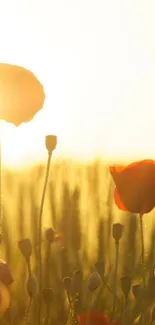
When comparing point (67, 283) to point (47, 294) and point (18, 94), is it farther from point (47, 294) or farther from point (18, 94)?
point (18, 94)

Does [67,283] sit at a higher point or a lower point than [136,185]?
lower

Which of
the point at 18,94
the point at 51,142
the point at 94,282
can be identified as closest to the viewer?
the point at 94,282

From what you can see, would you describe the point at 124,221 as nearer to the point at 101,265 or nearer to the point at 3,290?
the point at 101,265

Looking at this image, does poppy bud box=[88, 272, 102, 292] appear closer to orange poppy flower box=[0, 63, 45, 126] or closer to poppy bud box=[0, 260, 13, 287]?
poppy bud box=[0, 260, 13, 287]

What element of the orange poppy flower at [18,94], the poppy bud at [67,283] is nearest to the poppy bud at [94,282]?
the poppy bud at [67,283]

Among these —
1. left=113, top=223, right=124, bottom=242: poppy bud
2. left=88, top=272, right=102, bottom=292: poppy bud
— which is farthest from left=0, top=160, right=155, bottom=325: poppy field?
left=88, top=272, right=102, bottom=292: poppy bud

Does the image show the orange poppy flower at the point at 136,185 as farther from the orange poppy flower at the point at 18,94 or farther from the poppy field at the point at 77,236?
the orange poppy flower at the point at 18,94

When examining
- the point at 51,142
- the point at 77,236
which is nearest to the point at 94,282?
the point at 51,142
